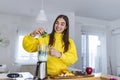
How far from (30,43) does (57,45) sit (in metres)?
0.20

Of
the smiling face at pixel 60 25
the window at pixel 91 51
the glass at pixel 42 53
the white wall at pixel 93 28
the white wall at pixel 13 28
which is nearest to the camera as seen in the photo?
the glass at pixel 42 53

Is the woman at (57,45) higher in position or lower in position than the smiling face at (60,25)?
lower

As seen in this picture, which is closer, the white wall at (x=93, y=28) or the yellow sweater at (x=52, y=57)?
the yellow sweater at (x=52, y=57)

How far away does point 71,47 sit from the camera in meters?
1.13

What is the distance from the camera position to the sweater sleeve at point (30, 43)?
42.0 inches

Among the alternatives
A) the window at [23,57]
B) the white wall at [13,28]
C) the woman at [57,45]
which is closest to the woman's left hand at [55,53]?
the woman at [57,45]

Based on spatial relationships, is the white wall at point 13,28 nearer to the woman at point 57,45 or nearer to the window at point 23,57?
the window at point 23,57

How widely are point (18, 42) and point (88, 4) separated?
2.05 m

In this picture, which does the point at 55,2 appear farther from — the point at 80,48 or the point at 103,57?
the point at 103,57

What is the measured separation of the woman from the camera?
1.07 metres

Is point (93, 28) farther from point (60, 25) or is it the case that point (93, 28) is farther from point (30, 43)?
point (30, 43)

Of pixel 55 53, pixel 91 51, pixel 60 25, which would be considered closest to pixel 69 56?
pixel 55 53

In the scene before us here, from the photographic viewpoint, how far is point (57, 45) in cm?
112

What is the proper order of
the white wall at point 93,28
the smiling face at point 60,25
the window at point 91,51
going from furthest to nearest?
the window at point 91,51 → the white wall at point 93,28 → the smiling face at point 60,25
